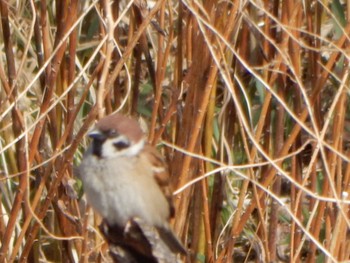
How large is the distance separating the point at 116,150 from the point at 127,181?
92 millimetres

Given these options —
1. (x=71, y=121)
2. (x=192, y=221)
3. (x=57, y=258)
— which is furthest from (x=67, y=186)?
(x=57, y=258)

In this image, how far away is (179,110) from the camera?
2.77 metres

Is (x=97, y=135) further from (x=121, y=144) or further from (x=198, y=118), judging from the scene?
(x=198, y=118)

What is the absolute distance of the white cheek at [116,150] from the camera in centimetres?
221

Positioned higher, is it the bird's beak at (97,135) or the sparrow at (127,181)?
the bird's beak at (97,135)

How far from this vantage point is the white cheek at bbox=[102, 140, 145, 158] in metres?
2.21

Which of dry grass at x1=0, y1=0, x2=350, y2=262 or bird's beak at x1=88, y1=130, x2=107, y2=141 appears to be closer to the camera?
bird's beak at x1=88, y1=130, x2=107, y2=141

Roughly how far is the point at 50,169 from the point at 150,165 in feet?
1.23

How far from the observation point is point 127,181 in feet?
7.55

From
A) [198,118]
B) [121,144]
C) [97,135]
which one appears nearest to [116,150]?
[121,144]

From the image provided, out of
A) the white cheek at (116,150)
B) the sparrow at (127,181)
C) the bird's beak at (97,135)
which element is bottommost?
the sparrow at (127,181)

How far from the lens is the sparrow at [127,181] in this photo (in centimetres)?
223

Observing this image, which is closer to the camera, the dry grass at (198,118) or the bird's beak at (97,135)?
the bird's beak at (97,135)

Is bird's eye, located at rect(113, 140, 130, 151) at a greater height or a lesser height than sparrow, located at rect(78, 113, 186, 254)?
greater
